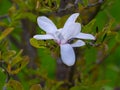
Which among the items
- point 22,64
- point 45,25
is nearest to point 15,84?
point 22,64

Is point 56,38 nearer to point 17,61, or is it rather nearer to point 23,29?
point 17,61

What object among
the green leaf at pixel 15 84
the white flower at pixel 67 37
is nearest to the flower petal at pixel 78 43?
the white flower at pixel 67 37

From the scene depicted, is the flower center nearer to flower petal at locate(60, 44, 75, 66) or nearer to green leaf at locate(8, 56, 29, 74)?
flower petal at locate(60, 44, 75, 66)

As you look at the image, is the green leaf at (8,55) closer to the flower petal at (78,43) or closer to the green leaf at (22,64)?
the green leaf at (22,64)

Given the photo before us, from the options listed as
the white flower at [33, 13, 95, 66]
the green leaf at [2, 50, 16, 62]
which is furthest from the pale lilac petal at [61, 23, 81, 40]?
the green leaf at [2, 50, 16, 62]

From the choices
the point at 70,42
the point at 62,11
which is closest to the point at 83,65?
the point at 62,11

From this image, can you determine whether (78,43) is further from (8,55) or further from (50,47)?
(8,55)

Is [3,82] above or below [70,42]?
below
